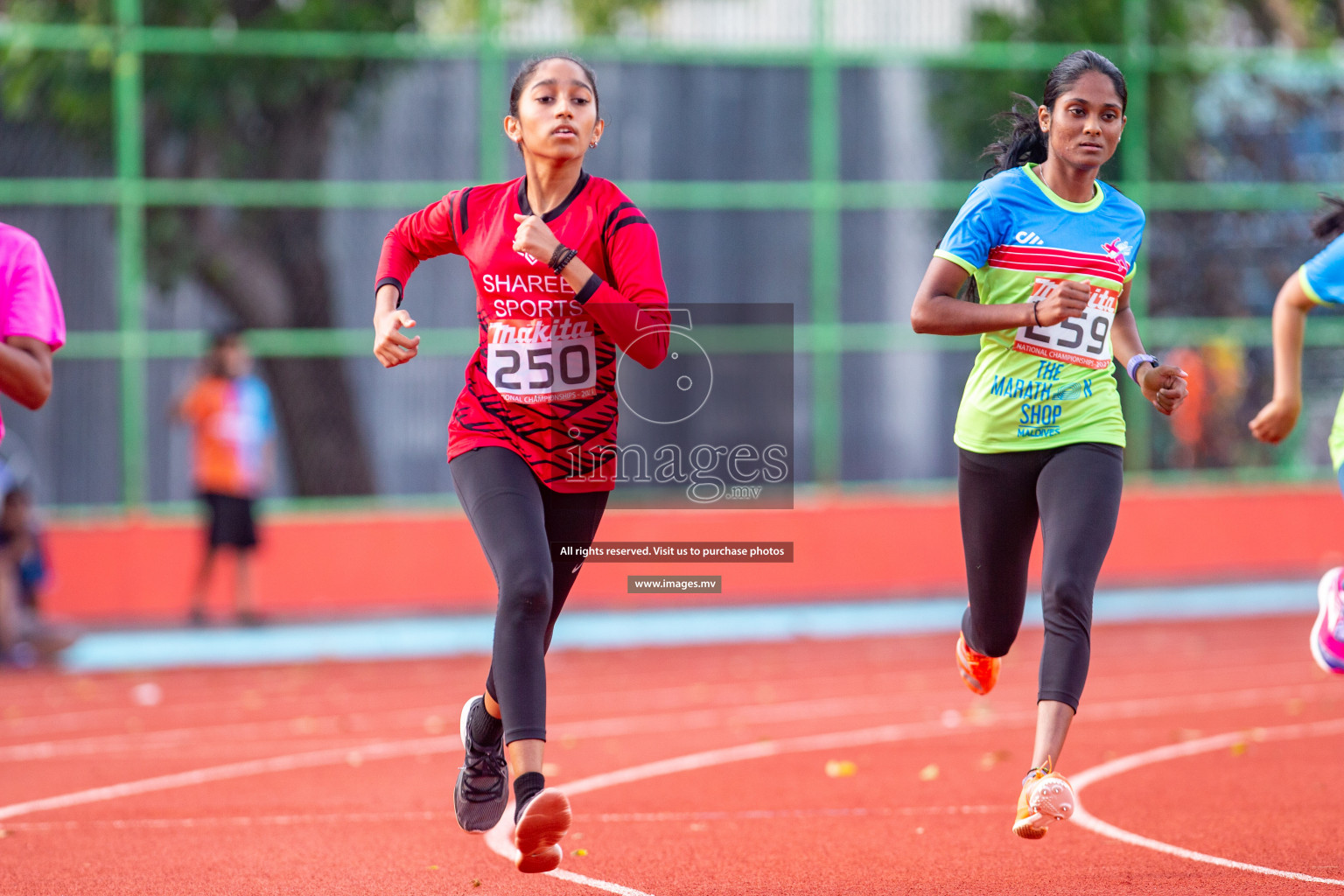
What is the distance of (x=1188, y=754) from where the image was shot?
25.6ft

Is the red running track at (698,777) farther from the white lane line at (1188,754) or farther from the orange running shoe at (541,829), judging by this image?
the orange running shoe at (541,829)

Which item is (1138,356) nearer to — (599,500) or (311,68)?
(599,500)

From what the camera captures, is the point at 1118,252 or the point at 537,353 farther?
the point at 1118,252

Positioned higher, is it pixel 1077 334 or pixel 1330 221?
pixel 1330 221

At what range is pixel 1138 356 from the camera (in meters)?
5.38

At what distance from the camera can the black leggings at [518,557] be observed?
4793 mm

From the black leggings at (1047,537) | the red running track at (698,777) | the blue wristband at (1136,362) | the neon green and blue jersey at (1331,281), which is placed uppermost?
the neon green and blue jersey at (1331,281)

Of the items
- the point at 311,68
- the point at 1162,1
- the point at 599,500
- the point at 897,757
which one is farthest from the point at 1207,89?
the point at 599,500

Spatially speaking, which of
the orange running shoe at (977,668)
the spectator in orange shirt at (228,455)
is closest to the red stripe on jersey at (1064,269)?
the orange running shoe at (977,668)

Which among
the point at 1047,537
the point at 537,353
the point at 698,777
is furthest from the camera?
the point at 698,777

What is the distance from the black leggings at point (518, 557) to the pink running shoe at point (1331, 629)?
2490 mm

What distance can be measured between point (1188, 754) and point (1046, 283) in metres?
3.42

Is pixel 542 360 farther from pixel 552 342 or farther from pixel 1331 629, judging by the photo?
pixel 1331 629

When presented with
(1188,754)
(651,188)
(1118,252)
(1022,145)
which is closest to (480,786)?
(1118,252)
